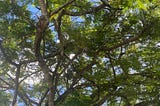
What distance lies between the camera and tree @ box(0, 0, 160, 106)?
28.3ft

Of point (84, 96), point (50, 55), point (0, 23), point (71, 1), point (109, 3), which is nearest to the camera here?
point (71, 1)

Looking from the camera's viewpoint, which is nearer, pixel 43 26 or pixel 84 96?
pixel 43 26

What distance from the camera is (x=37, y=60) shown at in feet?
31.6

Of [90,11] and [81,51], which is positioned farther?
[81,51]

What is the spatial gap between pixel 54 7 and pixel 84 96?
3052mm

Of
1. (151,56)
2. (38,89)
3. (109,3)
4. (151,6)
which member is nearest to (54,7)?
(109,3)

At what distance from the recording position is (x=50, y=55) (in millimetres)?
9914

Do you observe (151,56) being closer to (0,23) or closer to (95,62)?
(95,62)

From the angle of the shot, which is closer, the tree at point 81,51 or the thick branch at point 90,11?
the thick branch at point 90,11

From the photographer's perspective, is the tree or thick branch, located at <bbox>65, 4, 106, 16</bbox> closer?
thick branch, located at <bbox>65, 4, 106, 16</bbox>

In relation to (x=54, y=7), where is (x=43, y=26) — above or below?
below

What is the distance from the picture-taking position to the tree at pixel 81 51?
8.63 m

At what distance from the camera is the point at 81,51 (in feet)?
30.9

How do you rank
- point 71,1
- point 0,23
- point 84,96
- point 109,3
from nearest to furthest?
point 71,1 < point 109,3 < point 0,23 < point 84,96
